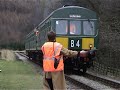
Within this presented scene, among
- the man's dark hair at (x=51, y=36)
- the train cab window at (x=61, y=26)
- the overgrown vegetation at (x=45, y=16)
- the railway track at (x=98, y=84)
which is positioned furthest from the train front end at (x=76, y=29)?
the man's dark hair at (x=51, y=36)

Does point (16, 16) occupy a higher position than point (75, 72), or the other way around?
point (16, 16)

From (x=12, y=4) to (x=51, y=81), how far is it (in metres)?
67.7

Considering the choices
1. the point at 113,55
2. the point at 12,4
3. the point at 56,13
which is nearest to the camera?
the point at 56,13

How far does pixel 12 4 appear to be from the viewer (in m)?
75.9

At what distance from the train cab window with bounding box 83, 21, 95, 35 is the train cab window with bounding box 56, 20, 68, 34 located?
0.94 meters

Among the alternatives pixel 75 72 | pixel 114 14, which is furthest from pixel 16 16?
pixel 75 72

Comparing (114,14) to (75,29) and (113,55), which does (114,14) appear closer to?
(113,55)

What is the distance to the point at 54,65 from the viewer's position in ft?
29.8

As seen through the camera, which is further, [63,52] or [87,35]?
[87,35]

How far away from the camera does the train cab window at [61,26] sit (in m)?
21.8

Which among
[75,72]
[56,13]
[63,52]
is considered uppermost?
[56,13]

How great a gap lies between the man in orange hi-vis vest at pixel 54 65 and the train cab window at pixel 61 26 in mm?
12512

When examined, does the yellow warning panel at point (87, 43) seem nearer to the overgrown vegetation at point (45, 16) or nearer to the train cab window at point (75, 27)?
the train cab window at point (75, 27)

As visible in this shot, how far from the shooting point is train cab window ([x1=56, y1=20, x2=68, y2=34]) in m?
21.8
